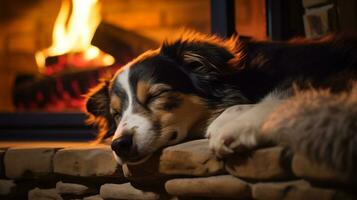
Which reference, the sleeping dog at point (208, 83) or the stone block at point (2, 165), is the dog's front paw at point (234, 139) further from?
the stone block at point (2, 165)

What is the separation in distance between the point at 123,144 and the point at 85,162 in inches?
9.6

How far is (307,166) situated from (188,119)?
48 centimetres

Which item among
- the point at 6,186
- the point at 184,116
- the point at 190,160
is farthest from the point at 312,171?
the point at 6,186

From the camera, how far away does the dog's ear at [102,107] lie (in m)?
1.69

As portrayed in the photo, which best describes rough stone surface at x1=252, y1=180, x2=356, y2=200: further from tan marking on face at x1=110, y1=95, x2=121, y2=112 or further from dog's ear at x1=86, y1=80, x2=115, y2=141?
dog's ear at x1=86, y1=80, x2=115, y2=141

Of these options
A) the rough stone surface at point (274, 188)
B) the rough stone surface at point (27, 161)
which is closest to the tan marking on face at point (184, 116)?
the rough stone surface at point (274, 188)

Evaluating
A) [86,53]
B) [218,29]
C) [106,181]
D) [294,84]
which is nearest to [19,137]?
[86,53]

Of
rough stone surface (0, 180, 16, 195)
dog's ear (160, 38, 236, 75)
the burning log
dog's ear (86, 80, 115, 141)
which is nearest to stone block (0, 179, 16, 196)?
rough stone surface (0, 180, 16, 195)

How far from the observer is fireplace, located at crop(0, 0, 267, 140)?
2096mm

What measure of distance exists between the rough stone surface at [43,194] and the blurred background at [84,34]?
16.2 inches

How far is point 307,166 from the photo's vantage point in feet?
3.34

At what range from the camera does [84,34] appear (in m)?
2.36

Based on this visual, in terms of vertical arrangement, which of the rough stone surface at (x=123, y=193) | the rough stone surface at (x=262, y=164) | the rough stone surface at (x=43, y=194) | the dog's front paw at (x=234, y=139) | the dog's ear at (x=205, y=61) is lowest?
the rough stone surface at (x=43, y=194)

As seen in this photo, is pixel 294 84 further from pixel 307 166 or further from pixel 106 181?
pixel 106 181
